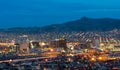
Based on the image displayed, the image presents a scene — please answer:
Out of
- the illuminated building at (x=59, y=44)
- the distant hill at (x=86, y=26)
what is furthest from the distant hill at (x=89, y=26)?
the illuminated building at (x=59, y=44)

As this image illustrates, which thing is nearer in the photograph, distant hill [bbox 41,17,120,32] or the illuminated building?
the illuminated building

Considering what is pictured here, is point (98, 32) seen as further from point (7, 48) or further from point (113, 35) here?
point (7, 48)

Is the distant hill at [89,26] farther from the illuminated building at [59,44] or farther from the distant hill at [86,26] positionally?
the illuminated building at [59,44]

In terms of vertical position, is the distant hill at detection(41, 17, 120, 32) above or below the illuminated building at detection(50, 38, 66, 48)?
above

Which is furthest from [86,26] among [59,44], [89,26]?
[59,44]

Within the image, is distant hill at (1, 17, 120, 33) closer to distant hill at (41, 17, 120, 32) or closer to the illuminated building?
distant hill at (41, 17, 120, 32)

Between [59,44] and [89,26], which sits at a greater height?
[89,26]

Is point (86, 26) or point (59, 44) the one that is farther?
point (86, 26)

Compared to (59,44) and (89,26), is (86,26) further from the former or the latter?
(59,44)

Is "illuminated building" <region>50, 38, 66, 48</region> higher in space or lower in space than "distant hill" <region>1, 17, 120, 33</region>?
lower

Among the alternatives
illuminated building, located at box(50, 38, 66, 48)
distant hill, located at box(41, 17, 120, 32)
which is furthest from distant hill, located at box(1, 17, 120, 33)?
illuminated building, located at box(50, 38, 66, 48)

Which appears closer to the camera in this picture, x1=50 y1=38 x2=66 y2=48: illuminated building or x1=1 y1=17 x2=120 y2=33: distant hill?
x1=50 y1=38 x2=66 y2=48: illuminated building
